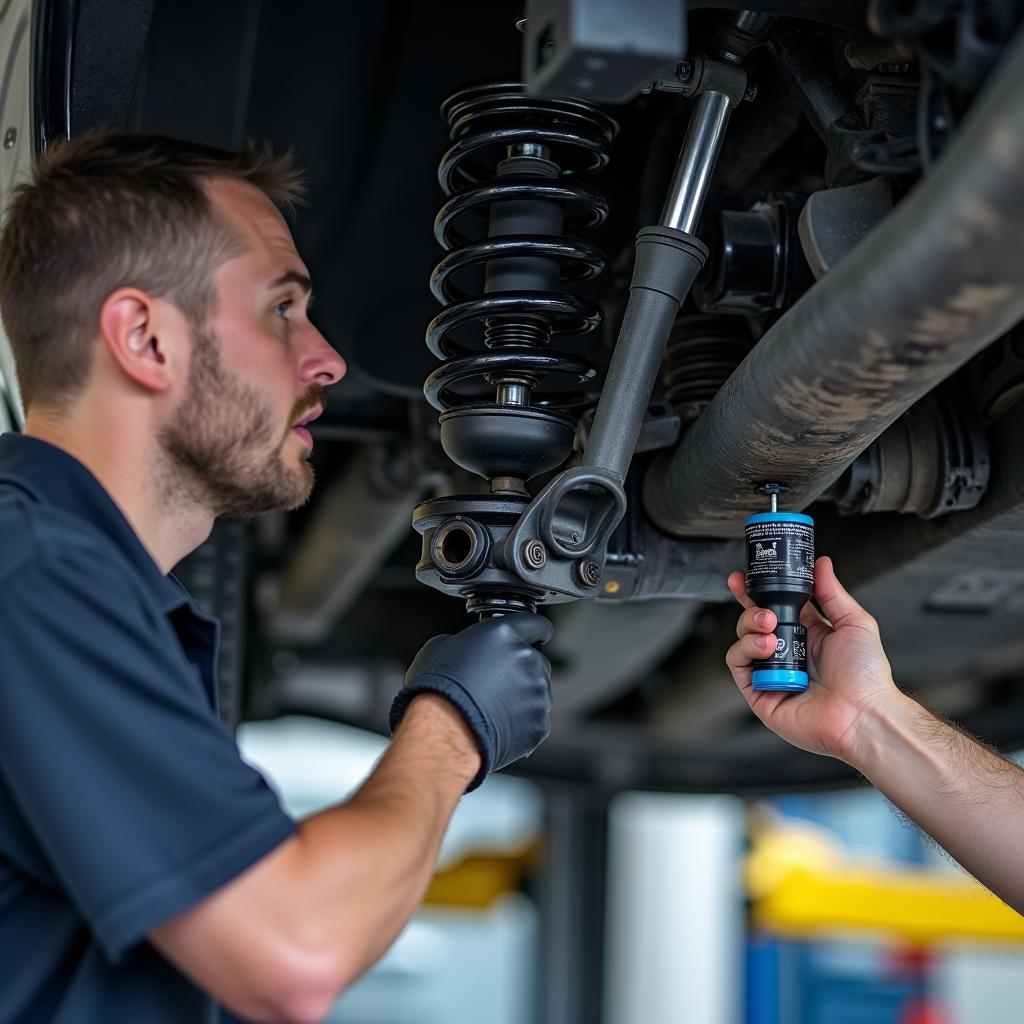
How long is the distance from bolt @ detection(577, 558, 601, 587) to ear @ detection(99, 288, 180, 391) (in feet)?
1.07

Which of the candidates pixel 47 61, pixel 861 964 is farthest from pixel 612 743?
pixel 861 964

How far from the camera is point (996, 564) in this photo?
1250mm

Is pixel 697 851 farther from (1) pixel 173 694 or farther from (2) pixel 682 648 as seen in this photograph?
(1) pixel 173 694

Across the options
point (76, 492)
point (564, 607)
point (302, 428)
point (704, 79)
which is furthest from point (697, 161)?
point (564, 607)

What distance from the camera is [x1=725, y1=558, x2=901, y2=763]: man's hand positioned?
1.14m

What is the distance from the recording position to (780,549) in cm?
103

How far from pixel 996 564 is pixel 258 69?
32.7 inches

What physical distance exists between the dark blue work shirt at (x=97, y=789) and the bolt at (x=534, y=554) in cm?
25

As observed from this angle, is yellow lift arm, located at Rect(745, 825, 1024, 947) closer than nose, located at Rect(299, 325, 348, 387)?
No

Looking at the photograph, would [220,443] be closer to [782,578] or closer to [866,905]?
[782,578]

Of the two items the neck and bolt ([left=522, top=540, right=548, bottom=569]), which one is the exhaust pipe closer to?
bolt ([left=522, top=540, right=548, bottom=569])

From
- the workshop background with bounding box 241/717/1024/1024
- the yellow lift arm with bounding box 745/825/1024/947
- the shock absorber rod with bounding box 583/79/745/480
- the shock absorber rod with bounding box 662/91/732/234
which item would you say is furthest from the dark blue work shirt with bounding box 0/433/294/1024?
the yellow lift arm with bounding box 745/825/1024/947

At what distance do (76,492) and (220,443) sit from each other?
117 millimetres

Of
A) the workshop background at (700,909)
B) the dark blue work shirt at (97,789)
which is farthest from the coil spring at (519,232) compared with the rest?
the workshop background at (700,909)
